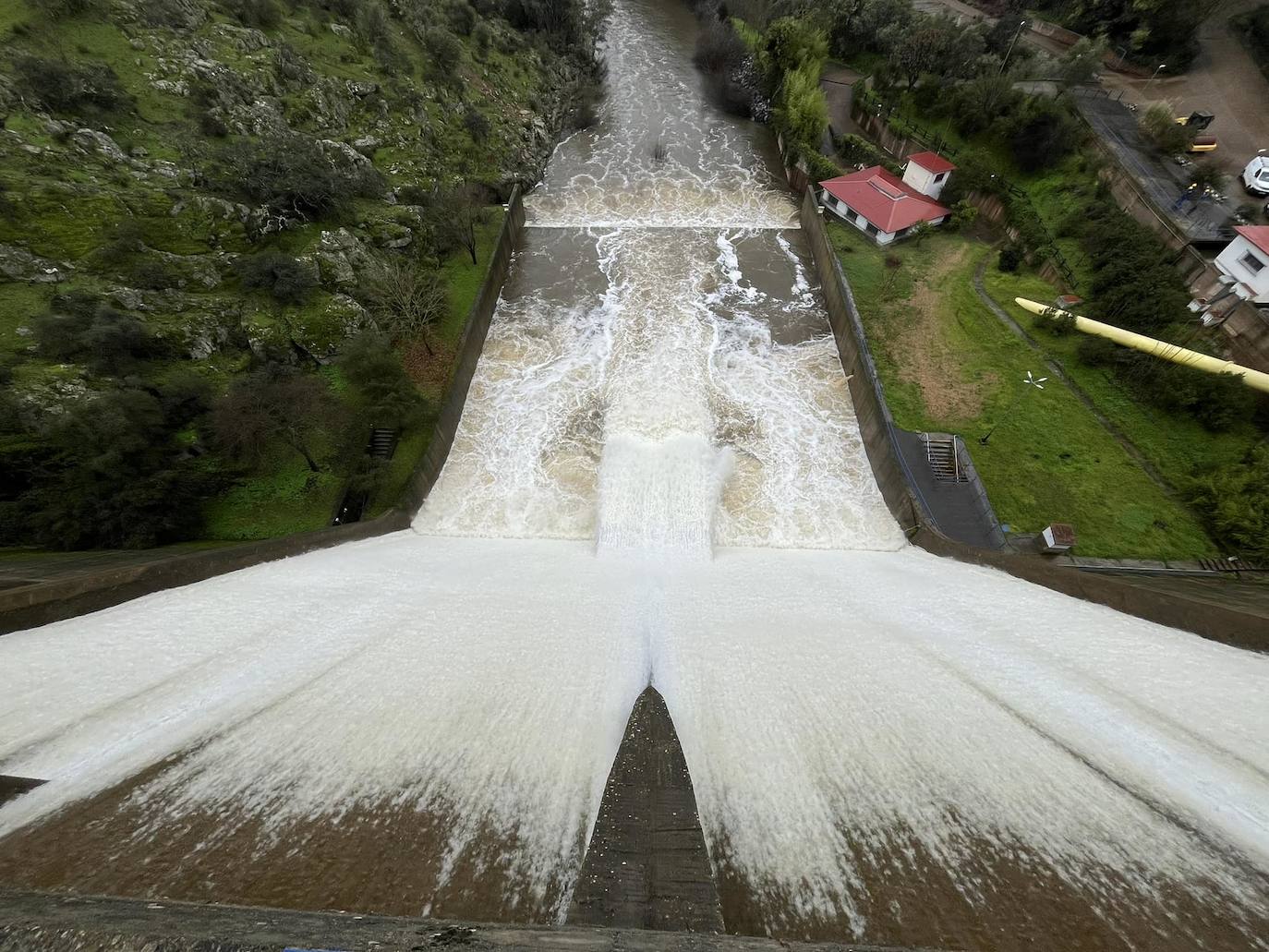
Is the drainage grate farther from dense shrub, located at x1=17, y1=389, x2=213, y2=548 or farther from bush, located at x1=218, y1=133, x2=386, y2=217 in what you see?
bush, located at x1=218, y1=133, x2=386, y2=217

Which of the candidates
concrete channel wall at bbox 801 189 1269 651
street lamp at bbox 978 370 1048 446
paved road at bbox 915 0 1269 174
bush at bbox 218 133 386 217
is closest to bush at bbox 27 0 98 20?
bush at bbox 218 133 386 217

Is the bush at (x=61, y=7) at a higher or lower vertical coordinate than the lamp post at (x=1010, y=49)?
lower

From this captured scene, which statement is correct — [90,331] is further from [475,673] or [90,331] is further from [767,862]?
[767,862]

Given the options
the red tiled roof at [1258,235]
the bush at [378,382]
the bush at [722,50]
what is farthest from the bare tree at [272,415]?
the bush at [722,50]

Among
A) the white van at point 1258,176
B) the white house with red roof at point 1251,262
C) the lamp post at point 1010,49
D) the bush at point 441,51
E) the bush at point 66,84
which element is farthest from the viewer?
the bush at point 441,51

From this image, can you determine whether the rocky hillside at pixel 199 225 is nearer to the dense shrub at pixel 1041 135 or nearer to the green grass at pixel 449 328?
the green grass at pixel 449 328
